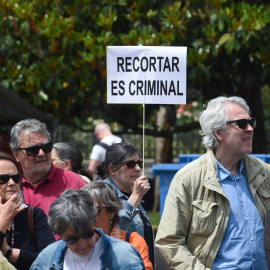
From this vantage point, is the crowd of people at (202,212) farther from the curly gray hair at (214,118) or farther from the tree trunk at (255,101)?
the tree trunk at (255,101)

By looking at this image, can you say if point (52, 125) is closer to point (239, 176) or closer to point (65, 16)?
point (65, 16)

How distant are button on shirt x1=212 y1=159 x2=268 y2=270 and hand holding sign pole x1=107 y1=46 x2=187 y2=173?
1498 millimetres

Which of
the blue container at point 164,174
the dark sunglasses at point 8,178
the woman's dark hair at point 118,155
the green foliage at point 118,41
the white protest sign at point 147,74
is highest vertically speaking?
the green foliage at point 118,41

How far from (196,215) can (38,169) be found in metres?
1.34

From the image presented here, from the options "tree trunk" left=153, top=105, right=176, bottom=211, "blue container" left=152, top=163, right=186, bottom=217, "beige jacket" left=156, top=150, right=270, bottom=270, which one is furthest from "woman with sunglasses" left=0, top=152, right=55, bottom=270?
"tree trunk" left=153, top=105, right=176, bottom=211

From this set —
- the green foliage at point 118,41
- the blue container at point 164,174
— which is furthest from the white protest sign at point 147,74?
the green foliage at point 118,41

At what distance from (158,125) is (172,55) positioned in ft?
29.4

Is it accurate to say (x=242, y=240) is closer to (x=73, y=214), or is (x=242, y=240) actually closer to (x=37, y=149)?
(x=73, y=214)

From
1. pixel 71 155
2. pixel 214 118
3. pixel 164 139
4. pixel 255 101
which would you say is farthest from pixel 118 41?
pixel 214 118

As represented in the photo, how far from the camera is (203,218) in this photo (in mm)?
4574

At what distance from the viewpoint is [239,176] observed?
475 cm

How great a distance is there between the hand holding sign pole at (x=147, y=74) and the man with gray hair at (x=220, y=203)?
1098mm

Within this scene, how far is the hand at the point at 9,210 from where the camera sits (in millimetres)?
4328

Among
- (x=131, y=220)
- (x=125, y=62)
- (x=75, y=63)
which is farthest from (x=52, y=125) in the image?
(x=131, y=220)
